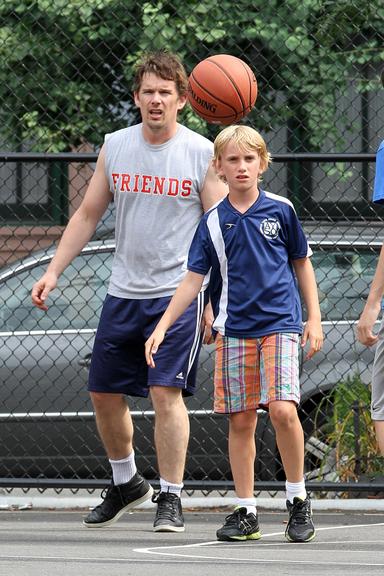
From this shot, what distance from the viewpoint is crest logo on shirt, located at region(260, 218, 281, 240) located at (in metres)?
6.15

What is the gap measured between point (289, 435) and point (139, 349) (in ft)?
3.15

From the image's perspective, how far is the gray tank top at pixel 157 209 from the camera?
659cm

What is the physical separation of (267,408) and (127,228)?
109 cm

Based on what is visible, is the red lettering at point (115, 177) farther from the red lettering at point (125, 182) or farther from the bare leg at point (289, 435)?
the bare leg at point (289, 435)

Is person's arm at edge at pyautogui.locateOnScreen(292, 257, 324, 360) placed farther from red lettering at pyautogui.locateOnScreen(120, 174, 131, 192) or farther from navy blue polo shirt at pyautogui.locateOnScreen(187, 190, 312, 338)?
red lettering at pyautogui.locateOnScreen(120, 174, 131, 192)

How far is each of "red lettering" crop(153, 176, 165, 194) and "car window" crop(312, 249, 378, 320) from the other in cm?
211

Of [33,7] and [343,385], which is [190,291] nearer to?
[343,385]

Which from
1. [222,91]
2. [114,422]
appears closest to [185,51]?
[222,91]

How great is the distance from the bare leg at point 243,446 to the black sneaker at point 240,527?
86 mm

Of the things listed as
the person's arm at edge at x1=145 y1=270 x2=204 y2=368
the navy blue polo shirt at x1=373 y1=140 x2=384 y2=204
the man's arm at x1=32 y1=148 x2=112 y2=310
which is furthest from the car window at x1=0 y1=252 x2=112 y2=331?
the navy blue polo shirt at x1=373 y1=140 x2=384 y2=204

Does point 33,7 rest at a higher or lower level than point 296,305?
higher

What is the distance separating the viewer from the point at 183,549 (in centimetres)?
614

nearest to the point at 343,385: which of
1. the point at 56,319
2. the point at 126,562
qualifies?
the point at 56,319

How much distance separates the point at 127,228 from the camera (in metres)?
6.65
